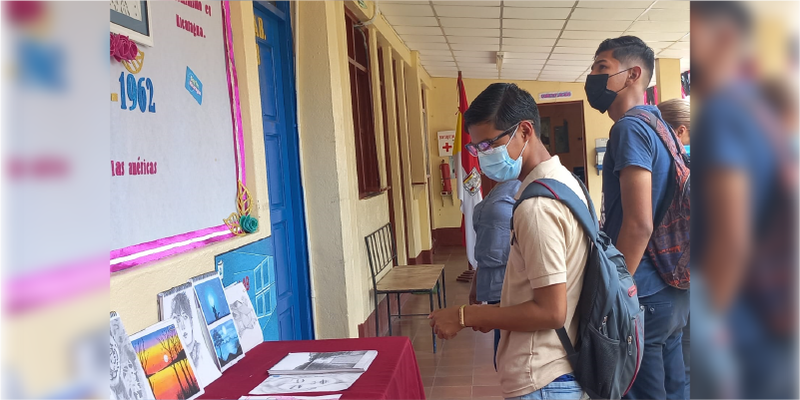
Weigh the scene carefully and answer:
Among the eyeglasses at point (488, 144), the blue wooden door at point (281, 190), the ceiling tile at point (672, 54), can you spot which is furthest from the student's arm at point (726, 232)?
the ceiling tile at point (672, 54)

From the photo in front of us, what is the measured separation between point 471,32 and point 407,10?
1217 millimetres

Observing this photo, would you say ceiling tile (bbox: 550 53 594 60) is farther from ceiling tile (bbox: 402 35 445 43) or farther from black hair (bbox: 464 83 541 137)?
black hair (bbox: 464 83 541 137)

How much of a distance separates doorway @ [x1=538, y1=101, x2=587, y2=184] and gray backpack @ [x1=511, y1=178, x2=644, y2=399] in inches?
414

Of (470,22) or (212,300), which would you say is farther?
(470,22)

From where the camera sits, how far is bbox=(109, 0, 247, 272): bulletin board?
1.72 metres

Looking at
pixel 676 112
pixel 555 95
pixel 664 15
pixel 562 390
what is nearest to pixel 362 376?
pixel 562 390

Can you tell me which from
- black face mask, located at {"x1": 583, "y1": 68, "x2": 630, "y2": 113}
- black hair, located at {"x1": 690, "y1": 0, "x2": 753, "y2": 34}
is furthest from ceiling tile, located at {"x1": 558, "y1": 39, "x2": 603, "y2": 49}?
black hair, located at {"x1": 690, "y1": 0, "x2": 753, "y2": 34}

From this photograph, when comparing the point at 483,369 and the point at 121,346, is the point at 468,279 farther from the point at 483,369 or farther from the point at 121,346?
the point at 121,346

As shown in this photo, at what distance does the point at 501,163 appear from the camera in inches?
64.2

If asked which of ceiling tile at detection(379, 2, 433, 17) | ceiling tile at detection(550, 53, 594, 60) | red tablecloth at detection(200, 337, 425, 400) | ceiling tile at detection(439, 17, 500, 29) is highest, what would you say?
ceiling tile at detection(379, 2, 433, 17)

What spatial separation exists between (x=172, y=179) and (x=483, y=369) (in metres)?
2.75

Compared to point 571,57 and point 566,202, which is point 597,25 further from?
point 566,202

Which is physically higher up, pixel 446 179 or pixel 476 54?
pixel 476 54

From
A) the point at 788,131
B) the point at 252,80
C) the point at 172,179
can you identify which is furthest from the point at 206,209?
the point at 788,131
